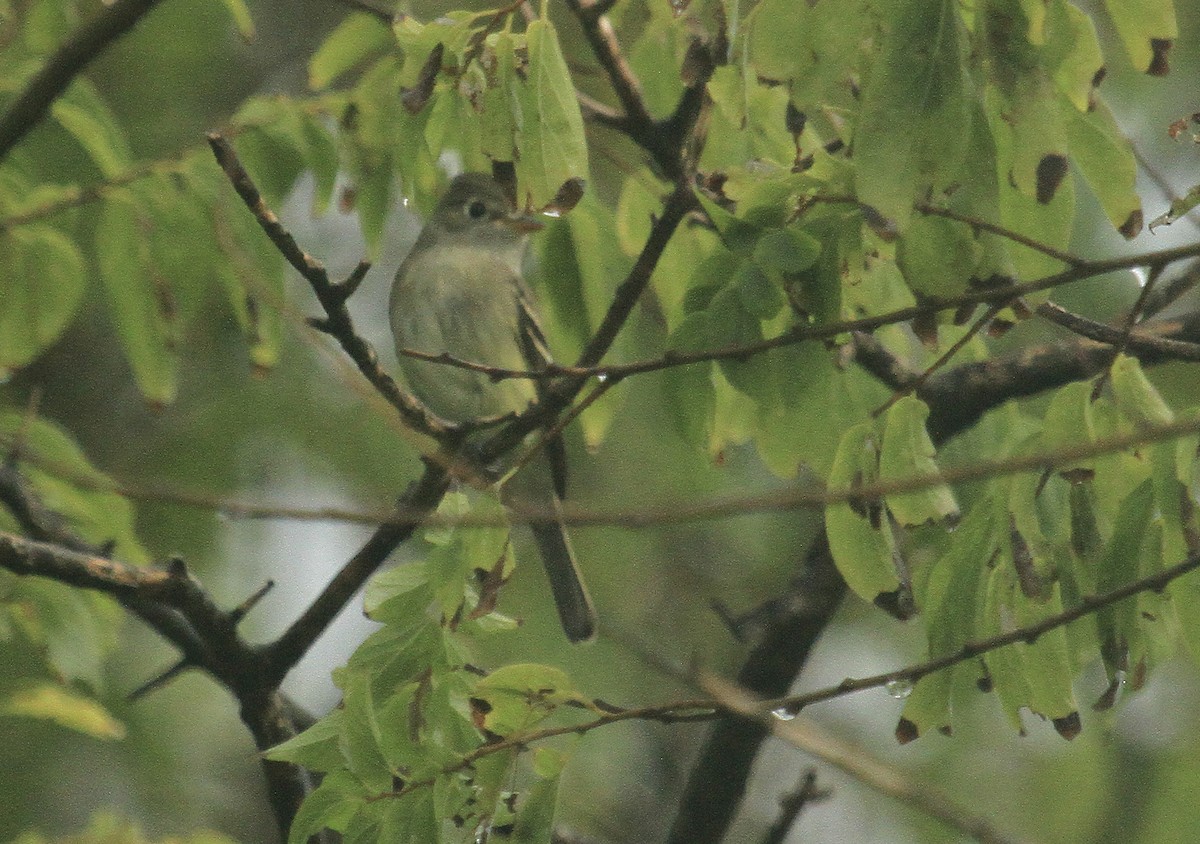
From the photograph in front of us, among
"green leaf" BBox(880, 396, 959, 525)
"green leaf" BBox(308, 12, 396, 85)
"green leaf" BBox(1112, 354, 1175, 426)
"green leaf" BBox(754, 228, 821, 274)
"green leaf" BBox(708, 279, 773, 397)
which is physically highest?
"green leaf" BBox(754, 228, 821, 274)

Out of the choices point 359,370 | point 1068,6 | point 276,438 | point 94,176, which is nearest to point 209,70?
point 276,438

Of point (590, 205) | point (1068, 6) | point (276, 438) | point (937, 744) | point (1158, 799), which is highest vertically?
point (1068, 6)

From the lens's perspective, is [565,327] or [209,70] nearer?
[565,327]

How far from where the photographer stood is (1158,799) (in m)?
6.66

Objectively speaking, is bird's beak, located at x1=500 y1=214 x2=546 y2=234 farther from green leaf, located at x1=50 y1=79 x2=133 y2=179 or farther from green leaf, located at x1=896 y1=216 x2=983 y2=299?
green leaf, located at x1=896 y1=216 x2=983 y2=299

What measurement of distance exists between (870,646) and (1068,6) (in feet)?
21.2

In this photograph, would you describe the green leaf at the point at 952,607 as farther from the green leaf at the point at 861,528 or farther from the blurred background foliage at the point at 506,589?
the blurred background foliage at the point at 506,589

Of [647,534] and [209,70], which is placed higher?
[209,70]

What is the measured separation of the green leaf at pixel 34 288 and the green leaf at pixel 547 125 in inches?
69.0

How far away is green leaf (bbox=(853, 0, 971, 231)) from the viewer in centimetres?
249

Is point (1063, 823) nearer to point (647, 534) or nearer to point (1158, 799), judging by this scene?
point (1158, 799)

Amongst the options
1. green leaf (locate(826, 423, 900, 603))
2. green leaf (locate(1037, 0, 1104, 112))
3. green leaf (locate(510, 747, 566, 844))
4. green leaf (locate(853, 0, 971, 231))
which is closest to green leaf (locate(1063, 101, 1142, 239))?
green leaf (locate(1037, 0, 1104, 112))

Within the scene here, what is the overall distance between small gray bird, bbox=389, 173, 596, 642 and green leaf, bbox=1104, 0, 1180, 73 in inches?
122

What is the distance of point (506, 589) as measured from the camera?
801cm
